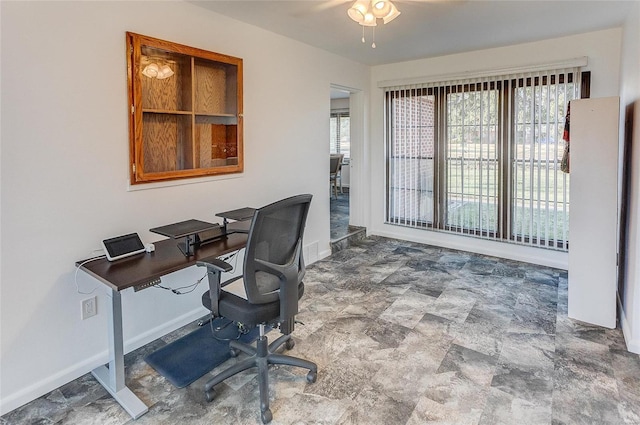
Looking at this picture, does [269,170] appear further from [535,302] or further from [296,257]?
[535,302]

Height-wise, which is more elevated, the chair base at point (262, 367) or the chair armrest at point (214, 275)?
the chair armrest at point (214, 275)

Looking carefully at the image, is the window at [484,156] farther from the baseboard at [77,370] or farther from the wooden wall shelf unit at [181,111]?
the baseboard at [77,370]

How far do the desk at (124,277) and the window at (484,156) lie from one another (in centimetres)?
332

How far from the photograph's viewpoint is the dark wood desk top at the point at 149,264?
1917mm

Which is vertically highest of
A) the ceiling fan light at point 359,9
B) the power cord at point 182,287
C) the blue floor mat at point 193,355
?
the ceiling fan light at point 359,9

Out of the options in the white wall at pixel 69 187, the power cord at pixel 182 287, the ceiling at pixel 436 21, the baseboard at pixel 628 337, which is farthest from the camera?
the ceiling at pixel 436 21

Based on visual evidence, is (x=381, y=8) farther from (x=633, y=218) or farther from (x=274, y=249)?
(x=633, y=218)

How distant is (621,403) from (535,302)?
1.34 m

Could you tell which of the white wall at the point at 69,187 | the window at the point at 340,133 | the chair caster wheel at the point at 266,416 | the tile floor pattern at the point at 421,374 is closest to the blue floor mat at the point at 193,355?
the tile floor pattern at the point at 421,374

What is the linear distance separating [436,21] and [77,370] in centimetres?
367

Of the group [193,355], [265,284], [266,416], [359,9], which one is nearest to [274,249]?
[265,284]

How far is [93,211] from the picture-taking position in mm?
2385

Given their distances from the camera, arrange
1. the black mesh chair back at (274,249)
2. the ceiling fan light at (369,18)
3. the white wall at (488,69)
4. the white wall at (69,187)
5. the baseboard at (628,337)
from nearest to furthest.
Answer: the black mesh chair back at (274,249) → the white wall at (69,187) → the baseboard at (628,337) → the ceiling fan light at (369,18) → the white wall at (488,69)

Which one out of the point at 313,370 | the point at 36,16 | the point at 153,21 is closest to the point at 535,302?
the point at 313,370
